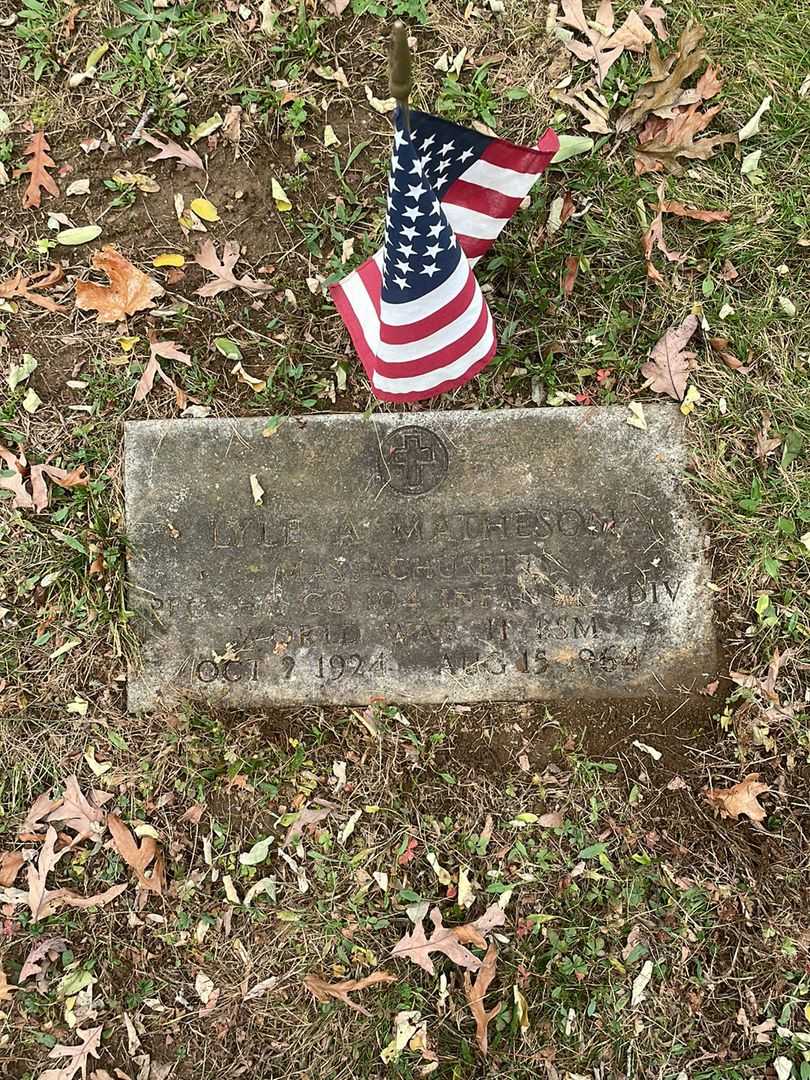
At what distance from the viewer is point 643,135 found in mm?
2887

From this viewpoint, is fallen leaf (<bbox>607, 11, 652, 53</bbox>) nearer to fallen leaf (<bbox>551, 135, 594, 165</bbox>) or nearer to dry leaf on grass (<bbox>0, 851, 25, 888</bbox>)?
fallen leaf (<bbox>551, 135, 594, 165</bbox>)

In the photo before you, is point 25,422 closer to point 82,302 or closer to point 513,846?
point 82,302

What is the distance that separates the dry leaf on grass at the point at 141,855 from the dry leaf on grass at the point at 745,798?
2.01 meters

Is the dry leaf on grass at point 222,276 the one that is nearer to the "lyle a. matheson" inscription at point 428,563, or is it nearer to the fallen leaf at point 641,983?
the "lyle a. matheson" inscription at point 428,563

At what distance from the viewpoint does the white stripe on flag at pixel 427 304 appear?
82.7 inches

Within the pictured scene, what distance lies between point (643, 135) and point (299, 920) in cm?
314

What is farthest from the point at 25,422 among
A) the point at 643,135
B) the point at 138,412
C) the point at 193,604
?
the point at 643,135

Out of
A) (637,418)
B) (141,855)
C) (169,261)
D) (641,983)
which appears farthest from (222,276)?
(641,983)

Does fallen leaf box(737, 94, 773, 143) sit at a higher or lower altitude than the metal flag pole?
lower

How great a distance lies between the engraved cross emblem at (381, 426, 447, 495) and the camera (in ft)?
8.92

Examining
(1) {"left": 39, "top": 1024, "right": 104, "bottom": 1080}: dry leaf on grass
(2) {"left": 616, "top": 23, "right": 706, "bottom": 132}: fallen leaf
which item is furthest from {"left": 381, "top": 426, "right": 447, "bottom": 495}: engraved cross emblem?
(1) {"left": 39, "top": 1024, "right": 104, "bottom": 1080}: dry leaf on grass

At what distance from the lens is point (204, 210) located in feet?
9.62

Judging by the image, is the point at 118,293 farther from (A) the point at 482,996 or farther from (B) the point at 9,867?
(A) the point at 482,996

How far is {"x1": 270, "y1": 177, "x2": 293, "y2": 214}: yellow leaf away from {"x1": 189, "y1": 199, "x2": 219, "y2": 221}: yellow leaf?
0.23 metres
